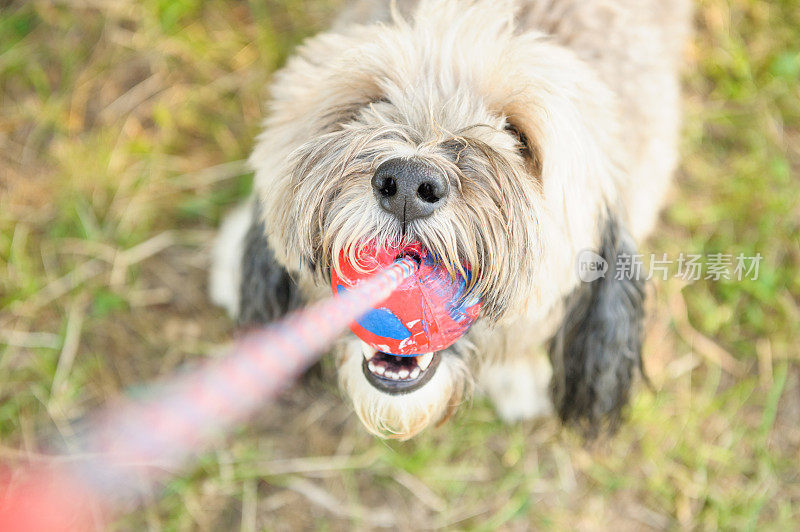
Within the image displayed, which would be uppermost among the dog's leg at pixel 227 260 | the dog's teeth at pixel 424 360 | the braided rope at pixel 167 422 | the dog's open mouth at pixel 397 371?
the dog's teeth at pixel 424 360

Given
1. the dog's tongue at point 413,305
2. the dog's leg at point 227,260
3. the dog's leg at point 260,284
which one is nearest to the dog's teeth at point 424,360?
the dog's tongue at point 413,305

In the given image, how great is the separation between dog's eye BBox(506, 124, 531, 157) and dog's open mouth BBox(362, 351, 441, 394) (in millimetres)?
668

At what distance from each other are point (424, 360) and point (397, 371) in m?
0.09

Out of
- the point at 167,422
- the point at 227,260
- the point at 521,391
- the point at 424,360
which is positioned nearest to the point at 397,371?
the point at 424,360

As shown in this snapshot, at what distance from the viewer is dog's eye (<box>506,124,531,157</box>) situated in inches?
82.6

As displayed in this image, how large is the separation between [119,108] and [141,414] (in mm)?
1589

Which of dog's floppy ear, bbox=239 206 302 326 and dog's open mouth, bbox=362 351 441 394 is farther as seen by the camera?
dog's floppy ear, bbox=239 206 302 326

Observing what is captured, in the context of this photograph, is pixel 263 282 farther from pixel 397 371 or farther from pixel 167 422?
pixel 167 422

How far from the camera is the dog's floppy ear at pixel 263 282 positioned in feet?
8.30

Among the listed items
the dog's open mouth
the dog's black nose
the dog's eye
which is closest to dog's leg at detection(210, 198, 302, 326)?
the dog's open mouth

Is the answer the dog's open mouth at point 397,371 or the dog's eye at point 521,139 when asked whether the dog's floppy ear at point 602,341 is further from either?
the dog's open mouth at point 397,371

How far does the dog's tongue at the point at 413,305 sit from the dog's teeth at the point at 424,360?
0.48 feet

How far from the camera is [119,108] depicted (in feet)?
12.5

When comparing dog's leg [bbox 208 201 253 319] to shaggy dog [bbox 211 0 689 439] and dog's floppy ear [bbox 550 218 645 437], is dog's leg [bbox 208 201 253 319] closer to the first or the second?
shaggy dog [bbox 211 0 689 439]
